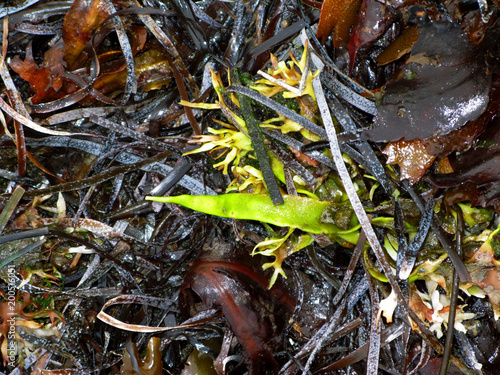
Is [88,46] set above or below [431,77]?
above

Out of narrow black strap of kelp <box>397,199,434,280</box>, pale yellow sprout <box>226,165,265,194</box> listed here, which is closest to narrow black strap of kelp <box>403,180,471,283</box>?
narrow black strap of kelp <box>397,199,434,280</box>

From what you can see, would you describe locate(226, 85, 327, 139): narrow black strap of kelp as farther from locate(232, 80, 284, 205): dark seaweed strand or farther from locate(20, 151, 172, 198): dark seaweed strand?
locate(20, 151, 172, 198): dark seaweed strand

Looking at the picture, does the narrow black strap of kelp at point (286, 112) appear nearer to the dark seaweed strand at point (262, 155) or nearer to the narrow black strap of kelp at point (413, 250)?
the dark seaweed strand at point (262, 155)

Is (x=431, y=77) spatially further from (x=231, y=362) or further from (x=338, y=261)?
(x=231, y=362)

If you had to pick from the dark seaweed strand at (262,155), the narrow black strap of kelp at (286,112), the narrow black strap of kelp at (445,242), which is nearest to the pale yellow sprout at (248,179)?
the dark seaweed strand at (262,155)

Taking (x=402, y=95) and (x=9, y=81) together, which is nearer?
(x=402, y=95)

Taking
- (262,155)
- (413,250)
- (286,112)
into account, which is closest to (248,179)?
(262,155)

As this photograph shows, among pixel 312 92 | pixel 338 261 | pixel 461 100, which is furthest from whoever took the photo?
pixel 338 261

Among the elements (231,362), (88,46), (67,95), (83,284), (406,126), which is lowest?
(231,362)

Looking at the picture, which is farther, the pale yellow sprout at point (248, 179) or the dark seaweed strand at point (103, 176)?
the dark seaweed strand at point (103, 176)

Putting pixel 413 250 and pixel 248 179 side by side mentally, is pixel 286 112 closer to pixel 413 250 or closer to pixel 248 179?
pixel 248 179

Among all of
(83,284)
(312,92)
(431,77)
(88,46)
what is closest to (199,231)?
(83,284)
